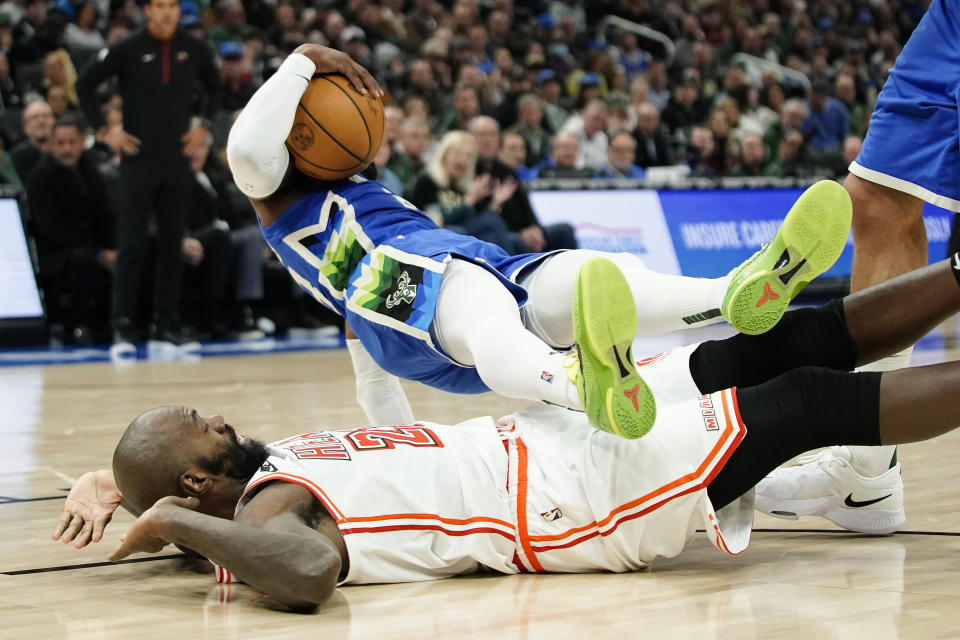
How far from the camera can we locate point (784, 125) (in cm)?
1426

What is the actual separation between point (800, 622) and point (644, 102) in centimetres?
1216

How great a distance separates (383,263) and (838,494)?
4.24ft

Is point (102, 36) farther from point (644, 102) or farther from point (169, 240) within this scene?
point (644, 102)

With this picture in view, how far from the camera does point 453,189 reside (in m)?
9.71

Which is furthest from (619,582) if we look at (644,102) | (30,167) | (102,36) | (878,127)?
(644,102)

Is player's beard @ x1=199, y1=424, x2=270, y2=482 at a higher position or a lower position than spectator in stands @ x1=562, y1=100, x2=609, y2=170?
higher

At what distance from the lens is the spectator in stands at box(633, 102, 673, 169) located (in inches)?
509

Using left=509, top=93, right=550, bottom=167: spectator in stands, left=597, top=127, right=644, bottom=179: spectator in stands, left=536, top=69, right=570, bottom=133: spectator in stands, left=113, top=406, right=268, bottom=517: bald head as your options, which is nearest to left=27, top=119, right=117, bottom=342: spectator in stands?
left=509, top=93, right=550, bottom=167: spectator in stands

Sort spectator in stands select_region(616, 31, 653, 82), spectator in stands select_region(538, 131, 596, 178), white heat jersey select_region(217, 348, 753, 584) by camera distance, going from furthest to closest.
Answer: spectator in stands select_region(616, 31, 653, 82)
spectator in stands select_region(538, 131, 596, 178)
white heat jersey select_region(217, 348, 753, 584)

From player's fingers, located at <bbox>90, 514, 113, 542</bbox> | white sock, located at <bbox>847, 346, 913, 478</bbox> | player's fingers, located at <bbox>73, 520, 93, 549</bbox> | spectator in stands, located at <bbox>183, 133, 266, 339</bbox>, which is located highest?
white sock, located at <bbox>847, 346, 913, 478</bbox>

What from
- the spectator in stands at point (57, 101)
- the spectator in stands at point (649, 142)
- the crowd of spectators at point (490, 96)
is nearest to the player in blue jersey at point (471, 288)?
the crowd of spectators at point (490, 96)

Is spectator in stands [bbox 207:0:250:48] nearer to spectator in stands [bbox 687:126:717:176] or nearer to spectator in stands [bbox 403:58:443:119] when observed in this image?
spectator in stands [bbox 403:58:443:119]

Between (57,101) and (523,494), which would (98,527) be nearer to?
(523,494)

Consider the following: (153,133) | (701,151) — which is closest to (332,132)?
(153,133)
